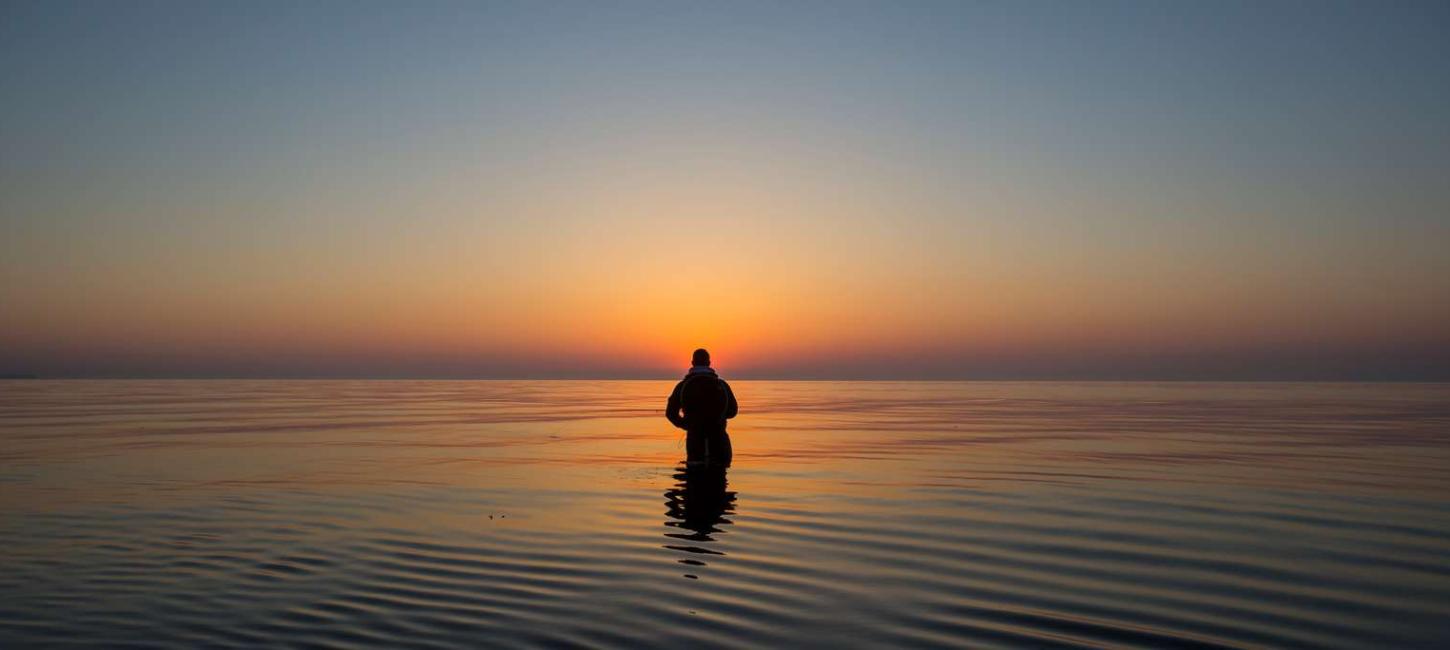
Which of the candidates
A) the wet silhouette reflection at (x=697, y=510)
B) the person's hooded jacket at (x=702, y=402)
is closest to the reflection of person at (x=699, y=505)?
the wet silhouette reflection at (x=697, y=510)

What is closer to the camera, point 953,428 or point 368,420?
point 953,428

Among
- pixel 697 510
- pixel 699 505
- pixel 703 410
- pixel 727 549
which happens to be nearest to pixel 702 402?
pixel 703 410

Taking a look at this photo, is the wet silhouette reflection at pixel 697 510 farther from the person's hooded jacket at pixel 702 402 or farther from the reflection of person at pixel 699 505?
the person's hooded jacket at pixel 702 402

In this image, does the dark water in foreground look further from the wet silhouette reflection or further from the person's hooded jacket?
the person's hooded jacket

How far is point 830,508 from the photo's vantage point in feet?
48.1

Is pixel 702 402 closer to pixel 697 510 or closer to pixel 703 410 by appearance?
pixel 703 410

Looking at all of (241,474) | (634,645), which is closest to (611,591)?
(634,645)

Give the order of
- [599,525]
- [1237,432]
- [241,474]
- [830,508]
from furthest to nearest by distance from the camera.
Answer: [1237,432]
[241,474]
[830,508]
[599,525]

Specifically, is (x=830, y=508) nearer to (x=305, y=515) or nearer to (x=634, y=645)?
(x=305, y=515)

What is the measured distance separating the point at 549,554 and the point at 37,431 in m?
29.7

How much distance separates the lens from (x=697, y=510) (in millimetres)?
14406

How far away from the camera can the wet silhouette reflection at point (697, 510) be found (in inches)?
439

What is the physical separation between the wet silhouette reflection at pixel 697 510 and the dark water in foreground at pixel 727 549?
3.1 inches

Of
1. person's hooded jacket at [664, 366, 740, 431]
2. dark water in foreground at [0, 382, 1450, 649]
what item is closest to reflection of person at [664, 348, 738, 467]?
person's hooded jacket at [664, 366, 740, 431]
